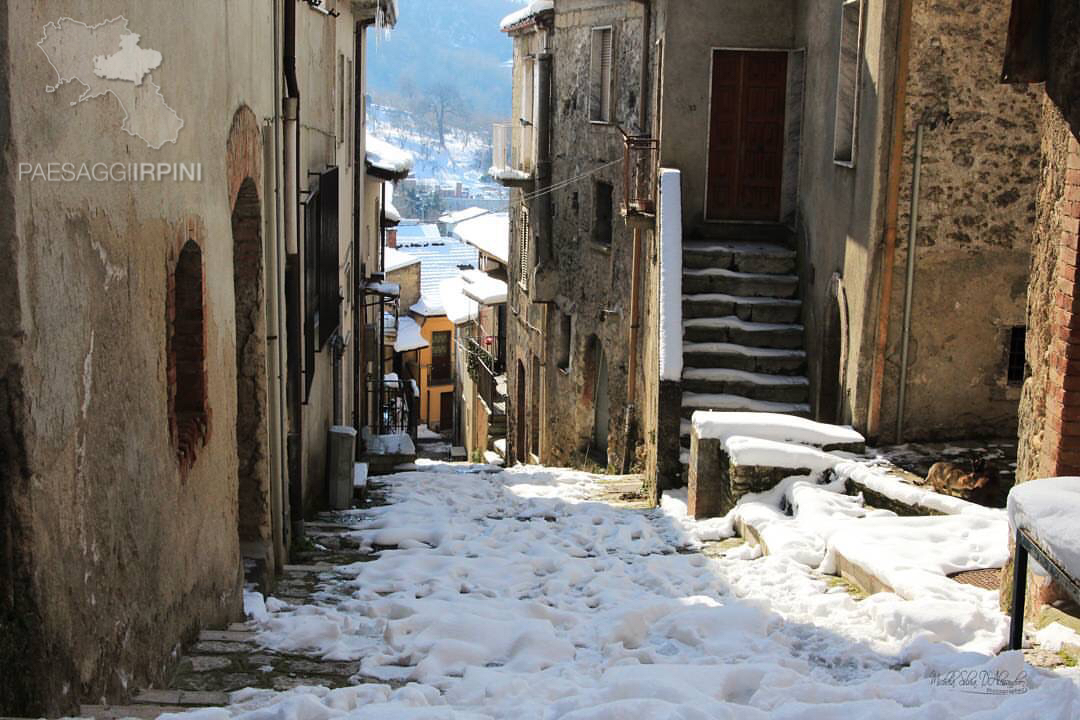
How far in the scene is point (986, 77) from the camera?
943 cm

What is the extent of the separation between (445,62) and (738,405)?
141454 mm

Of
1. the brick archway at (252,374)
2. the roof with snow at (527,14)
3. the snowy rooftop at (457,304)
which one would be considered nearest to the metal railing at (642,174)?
the roof with snow at (527,14)

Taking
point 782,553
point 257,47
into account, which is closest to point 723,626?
point 782,553

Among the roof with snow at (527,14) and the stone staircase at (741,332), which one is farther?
the roof with snow at (527,14)

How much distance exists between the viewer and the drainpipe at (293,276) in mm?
8227

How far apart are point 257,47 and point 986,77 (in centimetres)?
569

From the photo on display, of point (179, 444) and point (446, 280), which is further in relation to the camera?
point (446, 280)

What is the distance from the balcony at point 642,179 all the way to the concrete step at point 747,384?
8.02 ft

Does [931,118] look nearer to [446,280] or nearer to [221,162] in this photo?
[221,162]

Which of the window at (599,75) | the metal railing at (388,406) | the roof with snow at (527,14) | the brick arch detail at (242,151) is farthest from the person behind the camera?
the metal railing at (388,406)

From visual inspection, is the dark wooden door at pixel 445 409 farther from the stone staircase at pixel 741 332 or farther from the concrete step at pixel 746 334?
the concrete step at pixel 746 334

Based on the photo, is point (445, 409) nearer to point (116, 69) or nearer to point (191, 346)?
point (191, 346)

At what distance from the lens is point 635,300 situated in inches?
594

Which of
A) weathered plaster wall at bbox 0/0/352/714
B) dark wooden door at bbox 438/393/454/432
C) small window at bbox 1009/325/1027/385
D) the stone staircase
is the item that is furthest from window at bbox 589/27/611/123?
dark wooden door at bbox 438/393/454/432
